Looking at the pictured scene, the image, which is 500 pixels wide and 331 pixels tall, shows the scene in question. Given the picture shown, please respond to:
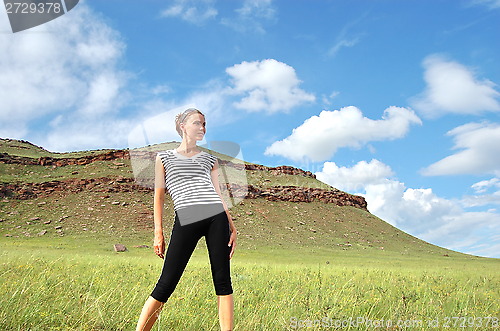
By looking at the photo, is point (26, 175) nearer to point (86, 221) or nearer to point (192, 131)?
point (86, 221)

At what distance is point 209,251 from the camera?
3473mm

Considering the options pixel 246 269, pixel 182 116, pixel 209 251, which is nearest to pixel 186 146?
pixel 182 116

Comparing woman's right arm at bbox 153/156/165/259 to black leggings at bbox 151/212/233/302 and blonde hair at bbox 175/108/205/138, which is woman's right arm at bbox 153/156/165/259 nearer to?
black leggings at bbox 151/212/233/302

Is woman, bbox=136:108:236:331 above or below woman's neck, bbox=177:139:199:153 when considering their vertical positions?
below

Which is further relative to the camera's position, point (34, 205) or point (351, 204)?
point (351, 204)

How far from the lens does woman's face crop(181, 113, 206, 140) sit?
3.77 meters

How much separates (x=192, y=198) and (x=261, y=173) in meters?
89.9

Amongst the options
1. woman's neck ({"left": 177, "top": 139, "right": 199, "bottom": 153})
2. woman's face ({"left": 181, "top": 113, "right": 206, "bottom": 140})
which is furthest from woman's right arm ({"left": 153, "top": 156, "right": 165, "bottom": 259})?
woman's face ({"left": 181, "top": 113, "right": 206, "bottom": 140})

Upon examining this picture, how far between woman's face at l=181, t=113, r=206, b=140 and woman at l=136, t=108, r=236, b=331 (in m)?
0.20

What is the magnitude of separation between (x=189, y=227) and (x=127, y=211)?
180ft

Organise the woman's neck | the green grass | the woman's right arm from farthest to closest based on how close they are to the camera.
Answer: the green grass, the woman's neck, the woman's right arm

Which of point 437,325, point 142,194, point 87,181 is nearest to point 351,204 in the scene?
point 142,194

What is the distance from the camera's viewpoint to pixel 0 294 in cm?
485

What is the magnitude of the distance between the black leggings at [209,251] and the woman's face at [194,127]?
86 cm
